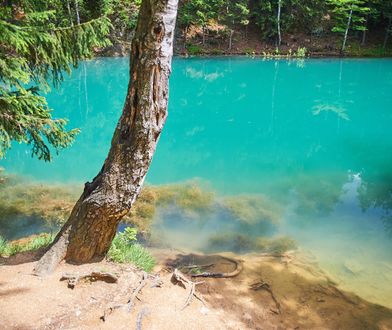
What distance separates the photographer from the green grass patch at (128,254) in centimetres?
471

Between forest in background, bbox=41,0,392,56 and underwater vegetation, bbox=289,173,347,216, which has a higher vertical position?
forest in background, bbox=41,0,392,56

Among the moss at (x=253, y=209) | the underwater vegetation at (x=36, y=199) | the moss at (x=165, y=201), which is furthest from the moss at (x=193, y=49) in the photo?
the moss at (x=253, y=209)

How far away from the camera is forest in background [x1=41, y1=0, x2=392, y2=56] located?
3228 centimetres

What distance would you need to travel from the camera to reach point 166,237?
7.02 metres

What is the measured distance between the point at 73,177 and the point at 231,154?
16.3ft

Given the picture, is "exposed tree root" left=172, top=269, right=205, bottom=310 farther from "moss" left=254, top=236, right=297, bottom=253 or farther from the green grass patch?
"moss" left=254, top=236, right=297, bottom=253

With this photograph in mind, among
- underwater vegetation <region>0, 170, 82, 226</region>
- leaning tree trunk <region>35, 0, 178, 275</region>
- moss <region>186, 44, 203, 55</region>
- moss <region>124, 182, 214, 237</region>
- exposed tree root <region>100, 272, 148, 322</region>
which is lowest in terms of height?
underwater vegetation <region>0, 170, 82, 226</region>

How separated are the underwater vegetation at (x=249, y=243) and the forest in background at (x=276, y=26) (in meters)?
26.8

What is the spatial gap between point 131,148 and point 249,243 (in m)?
4.01

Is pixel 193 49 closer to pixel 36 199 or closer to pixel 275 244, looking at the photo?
pixel 36 199

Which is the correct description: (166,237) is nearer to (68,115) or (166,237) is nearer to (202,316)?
(202,316)

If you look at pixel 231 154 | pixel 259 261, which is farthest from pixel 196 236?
pixel 231 154

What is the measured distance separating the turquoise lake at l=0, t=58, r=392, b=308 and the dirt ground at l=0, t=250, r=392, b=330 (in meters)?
0.63

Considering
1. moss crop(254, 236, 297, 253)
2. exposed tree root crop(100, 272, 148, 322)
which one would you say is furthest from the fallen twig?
moss crop(254, 236, 297, 253)
